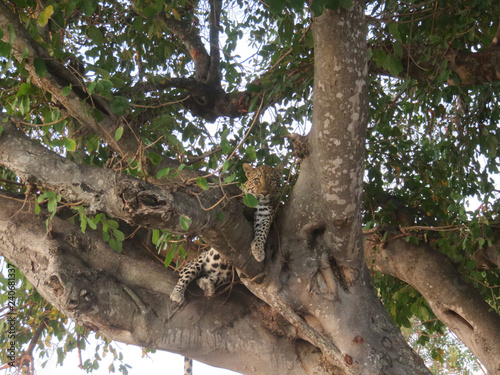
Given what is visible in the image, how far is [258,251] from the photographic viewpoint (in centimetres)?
381

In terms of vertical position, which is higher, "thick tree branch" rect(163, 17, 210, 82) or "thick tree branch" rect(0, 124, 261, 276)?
"thick tree branch" rect(163, 17, 210, 82)

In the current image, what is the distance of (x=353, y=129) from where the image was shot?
11.6ft

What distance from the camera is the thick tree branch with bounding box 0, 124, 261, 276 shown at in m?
2.74

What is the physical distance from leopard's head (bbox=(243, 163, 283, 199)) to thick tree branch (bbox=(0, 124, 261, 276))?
1125mm

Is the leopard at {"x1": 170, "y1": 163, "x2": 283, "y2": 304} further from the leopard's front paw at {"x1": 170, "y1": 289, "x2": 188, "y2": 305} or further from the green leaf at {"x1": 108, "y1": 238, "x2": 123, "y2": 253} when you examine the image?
the green leaf at {"x1": 108, "y1": 238, "x2": 123, "y2": 253}

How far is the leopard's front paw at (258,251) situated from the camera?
3.78 m

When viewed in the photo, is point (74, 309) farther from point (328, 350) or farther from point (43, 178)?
point (328, 350)

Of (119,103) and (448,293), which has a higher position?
(119,103)

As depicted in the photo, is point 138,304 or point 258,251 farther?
point 138,304

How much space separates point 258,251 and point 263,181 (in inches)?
48.3

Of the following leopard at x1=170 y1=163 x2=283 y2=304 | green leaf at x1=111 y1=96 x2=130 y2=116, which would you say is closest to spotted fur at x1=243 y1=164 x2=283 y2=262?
leopard at x1=170 y1=163 x2=283 y2=304

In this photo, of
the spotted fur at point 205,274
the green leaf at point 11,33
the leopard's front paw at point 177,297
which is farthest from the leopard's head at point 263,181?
the green leaf at point 11,33

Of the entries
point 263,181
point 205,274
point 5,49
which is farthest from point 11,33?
point 263,181

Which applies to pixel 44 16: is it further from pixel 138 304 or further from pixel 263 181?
pixel 263 181
